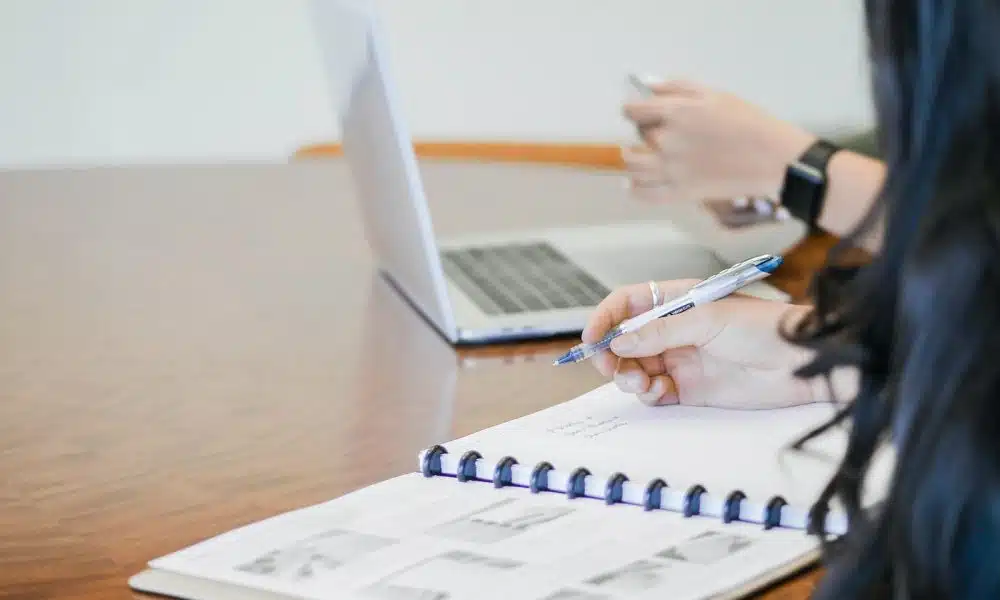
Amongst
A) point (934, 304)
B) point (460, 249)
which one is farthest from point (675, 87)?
point (934, 304)

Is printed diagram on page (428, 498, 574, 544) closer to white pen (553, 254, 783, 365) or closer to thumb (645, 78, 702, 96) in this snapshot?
white pen (553, 254, 783, 365)

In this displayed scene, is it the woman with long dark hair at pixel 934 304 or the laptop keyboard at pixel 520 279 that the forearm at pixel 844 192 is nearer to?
the laptop keyboard at pixel 520 279

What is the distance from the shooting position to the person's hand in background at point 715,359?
93 centimetres

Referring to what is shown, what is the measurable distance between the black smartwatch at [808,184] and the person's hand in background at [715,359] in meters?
0.56

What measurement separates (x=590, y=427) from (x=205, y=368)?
0.36 m

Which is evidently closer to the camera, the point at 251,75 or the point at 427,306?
the point at 427,306

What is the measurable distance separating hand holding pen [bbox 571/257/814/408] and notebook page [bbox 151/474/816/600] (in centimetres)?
18

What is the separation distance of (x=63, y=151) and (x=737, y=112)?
1.86 meters

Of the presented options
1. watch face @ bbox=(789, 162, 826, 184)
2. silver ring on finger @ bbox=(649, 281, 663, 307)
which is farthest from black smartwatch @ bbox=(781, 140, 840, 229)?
silver ring on finger @ bbox=(649, 281, 663, 307)

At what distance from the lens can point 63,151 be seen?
3004 millimetres

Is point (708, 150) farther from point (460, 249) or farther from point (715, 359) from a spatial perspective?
point (715, 359)

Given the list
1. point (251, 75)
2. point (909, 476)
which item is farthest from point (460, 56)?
point (909, 476)

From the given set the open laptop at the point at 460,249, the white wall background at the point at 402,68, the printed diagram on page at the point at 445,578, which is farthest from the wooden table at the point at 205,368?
the white wall background at the point at 402,68

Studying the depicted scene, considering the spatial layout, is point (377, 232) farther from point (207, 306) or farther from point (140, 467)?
point (140, 467)
